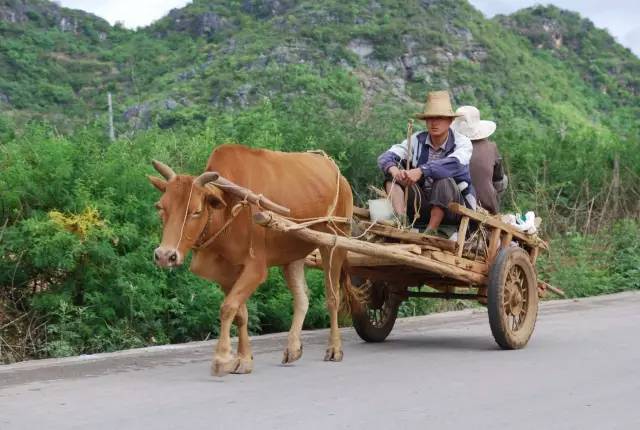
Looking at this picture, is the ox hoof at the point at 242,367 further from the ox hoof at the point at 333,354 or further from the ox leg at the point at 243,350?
the ox hoof at the point at 333,354

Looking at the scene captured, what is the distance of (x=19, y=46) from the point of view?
3559 centimetres

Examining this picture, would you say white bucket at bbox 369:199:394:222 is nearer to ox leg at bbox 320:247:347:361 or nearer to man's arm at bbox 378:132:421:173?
man's arm at bbox 378:132:421:173

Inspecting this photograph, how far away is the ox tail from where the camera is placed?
8.86m

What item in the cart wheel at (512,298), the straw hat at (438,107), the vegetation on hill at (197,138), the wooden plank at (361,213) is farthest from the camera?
the wooden plank at (361,213)

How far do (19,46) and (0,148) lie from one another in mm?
27265

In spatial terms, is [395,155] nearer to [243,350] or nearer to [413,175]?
[413,175]

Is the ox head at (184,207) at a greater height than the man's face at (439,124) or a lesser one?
lesser

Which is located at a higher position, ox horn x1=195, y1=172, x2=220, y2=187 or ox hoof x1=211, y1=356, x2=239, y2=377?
ox horn x1=195, y1=172, x2=220, y2=187

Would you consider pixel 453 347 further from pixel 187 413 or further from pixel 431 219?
pixel 187 413

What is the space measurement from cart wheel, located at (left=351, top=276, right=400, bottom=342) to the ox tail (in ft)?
0.46

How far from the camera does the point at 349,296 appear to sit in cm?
901

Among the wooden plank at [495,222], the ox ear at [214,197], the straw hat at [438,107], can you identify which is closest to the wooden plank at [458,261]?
the wooden plank at [495,222]

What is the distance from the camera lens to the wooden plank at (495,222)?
8.53 m

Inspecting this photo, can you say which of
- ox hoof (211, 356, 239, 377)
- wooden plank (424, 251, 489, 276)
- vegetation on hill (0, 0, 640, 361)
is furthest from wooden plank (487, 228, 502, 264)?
ox hoof (211, 356, 239, 377)
